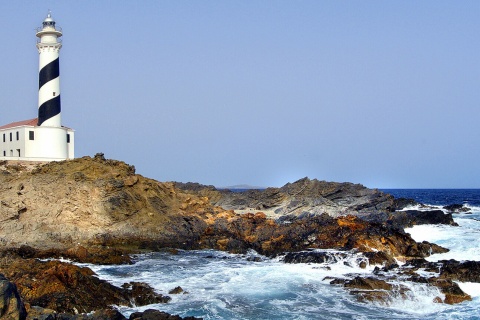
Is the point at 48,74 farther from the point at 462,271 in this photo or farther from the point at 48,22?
the point at 462,271

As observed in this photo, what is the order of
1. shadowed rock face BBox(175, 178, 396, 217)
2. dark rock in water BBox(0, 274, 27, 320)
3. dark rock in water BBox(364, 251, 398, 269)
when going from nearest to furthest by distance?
dark rock in water BBox(0, 274, 27, 320), dark rock in water BBox(364, 251, 398, 269), shadowed rock face BBox(175, 178, 396, 217)

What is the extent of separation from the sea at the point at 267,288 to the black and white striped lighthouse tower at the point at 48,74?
51.5ft

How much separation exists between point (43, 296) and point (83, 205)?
41.7 feet

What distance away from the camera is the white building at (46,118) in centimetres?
3375

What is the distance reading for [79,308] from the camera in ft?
43.5

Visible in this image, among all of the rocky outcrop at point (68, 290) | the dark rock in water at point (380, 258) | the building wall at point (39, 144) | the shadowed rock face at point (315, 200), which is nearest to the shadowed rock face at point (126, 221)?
the dark rock in water at point (380, 258)

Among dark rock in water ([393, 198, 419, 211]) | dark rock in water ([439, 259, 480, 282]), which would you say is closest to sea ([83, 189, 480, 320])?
dark rock in water ([439, 259, 480, 282])

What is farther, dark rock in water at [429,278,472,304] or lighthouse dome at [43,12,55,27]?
lighthouse dome at [43,12,55,27]

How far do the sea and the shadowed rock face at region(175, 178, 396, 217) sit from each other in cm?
1303

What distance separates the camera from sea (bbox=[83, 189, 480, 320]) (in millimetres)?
14258

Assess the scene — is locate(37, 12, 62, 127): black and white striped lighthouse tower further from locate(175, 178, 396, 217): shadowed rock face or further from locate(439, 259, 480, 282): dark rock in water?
locate(439, 259, 480, 282): dark rock in water

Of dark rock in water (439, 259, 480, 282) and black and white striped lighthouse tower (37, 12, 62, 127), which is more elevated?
black and white striped lighthouse tower (37, 12, 62, 127)

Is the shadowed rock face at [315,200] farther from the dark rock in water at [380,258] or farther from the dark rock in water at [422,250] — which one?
the dark rock in water at [380,258]

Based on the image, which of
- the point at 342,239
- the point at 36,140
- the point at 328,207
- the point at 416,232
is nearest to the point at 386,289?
the point at 342,239
